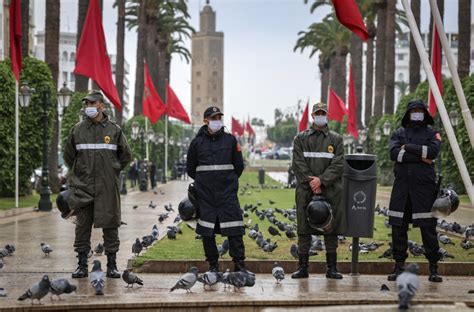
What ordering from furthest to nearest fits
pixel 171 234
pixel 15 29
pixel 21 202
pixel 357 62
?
pixel 357 62 → pixel 21 202 → pixel 15 29 → pixel 171 234

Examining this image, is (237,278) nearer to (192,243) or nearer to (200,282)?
(200,282)

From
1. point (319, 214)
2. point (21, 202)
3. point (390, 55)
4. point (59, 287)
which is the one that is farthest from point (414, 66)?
point (59, 287)

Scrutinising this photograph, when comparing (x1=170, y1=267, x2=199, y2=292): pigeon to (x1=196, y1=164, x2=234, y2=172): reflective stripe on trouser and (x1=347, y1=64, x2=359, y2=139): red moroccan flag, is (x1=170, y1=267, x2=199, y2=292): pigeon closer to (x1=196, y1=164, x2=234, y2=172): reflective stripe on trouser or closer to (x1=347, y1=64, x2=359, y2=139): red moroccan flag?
(x1=196, y1=164, x2=234, y2=172): reflective stripe on trouser

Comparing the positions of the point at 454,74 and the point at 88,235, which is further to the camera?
the point at 454,74

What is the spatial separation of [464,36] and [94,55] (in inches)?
800

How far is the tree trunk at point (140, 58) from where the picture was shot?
5753 centimetres

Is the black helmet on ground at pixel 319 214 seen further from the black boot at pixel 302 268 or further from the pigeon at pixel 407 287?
the pigeon at pixel 407 287

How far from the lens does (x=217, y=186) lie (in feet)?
35.7

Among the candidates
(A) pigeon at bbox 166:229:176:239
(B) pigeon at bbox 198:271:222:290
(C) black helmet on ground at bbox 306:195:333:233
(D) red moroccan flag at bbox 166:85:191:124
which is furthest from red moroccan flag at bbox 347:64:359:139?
(B) pigeon at bbox 198:271:222:290

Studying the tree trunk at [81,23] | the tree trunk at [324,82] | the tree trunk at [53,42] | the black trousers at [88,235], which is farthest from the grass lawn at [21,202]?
the tree trunk at [324,82]

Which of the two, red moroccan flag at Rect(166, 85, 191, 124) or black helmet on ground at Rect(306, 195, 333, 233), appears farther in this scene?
red moroccan flag at Rect(166, 85, 191, 124)

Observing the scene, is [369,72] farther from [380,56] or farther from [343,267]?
[343,267]

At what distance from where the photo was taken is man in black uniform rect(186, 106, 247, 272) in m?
10.8

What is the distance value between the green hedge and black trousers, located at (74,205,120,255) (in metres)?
17.5
